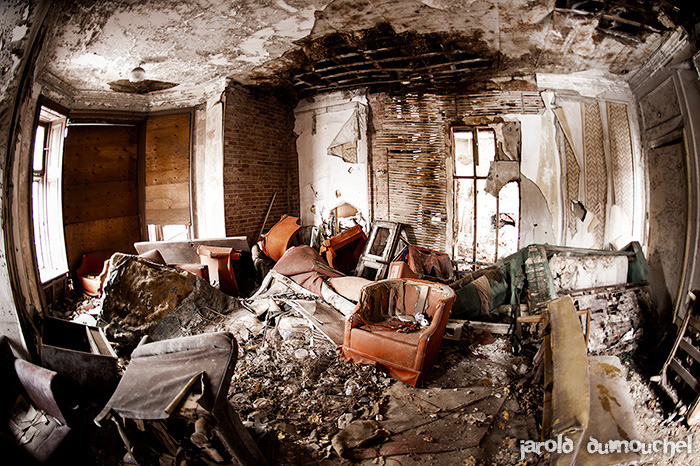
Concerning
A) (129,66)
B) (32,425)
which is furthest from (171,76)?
(32,425)

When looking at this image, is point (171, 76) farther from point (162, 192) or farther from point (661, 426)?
point (661, 426)

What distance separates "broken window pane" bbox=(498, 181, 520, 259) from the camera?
5.68 m

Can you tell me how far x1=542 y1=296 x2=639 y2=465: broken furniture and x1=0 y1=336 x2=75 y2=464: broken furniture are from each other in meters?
3.30

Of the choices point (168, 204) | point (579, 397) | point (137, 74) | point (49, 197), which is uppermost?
point (137, 74)

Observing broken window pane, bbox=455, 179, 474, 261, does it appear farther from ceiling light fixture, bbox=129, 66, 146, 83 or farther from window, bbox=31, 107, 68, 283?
window, bbox=31, 107, 68, 283

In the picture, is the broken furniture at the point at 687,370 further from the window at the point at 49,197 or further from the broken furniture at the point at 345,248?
the window at the point at 49,197

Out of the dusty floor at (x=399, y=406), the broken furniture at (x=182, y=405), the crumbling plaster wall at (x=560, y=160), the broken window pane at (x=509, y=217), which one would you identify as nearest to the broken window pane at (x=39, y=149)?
the dusty floor at (x=399, y=406)

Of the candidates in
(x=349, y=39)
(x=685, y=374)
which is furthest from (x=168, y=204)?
(x=685, y=374)

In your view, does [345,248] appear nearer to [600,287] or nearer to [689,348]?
[600,287]

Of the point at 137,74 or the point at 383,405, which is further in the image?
the point at 137,74

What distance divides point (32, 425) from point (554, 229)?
22.5 ft

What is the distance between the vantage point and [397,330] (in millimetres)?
3418

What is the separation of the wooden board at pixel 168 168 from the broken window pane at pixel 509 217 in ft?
19.7

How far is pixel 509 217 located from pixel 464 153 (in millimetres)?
1410
